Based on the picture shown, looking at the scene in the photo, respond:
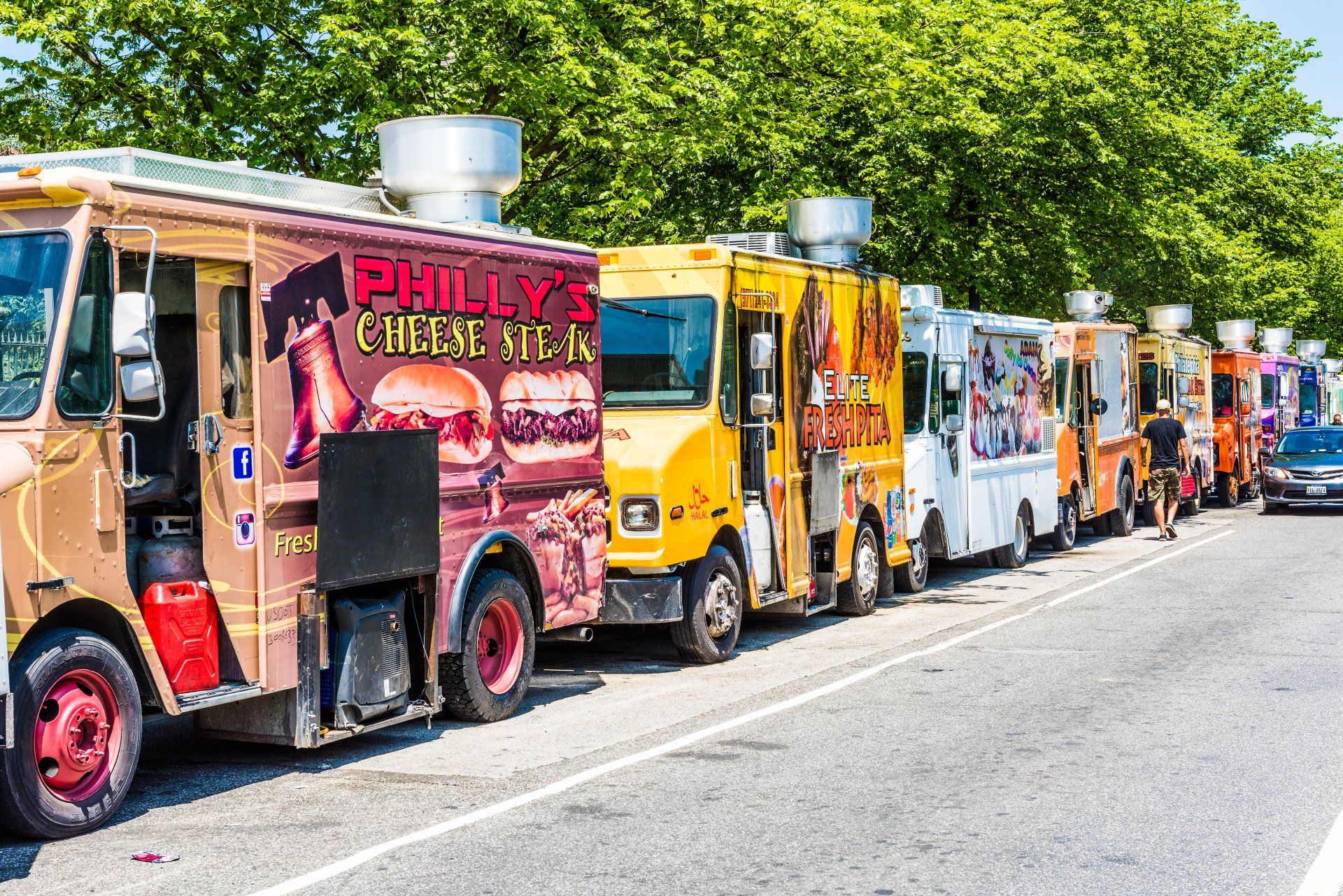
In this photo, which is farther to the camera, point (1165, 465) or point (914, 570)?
point (1165, 465)

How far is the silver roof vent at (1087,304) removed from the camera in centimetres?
2353

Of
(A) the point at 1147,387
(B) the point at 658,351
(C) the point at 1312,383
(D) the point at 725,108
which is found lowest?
(A) the point at 1147,387

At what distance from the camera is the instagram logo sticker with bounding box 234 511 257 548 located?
293 inches

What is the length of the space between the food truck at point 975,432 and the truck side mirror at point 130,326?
10304 millimetres

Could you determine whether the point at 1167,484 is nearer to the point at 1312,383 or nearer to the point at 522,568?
the point at 522,568

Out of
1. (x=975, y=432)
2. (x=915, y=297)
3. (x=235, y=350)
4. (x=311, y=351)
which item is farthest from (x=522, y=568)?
(x=975, y=432)

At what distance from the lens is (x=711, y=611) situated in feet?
37.8

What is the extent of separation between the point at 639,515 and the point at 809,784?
365cm

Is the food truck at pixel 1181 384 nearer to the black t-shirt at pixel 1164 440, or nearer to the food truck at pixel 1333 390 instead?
the black t-shirt at pixel 1164 440

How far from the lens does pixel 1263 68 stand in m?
41.7

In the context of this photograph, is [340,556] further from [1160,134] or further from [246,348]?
[1160,134]

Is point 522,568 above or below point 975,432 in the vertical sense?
below

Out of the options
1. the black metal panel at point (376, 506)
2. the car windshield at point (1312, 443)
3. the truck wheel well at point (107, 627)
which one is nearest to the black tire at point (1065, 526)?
the car windshield at point (1312, 443)

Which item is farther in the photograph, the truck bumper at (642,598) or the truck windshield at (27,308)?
the truck bumper at (642,598)
